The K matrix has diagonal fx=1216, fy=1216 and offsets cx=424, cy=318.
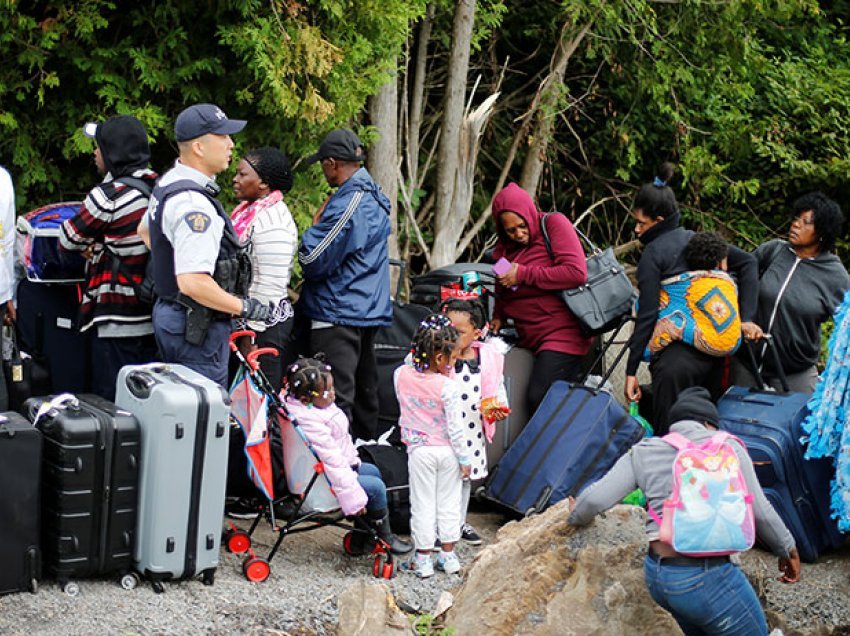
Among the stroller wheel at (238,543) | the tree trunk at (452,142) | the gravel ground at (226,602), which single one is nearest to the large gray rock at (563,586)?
the gravel ground at (226,602)

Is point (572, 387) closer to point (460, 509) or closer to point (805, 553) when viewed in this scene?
point (460, 509)

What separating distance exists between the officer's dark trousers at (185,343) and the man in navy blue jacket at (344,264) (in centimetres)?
89

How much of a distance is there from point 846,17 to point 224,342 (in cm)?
879

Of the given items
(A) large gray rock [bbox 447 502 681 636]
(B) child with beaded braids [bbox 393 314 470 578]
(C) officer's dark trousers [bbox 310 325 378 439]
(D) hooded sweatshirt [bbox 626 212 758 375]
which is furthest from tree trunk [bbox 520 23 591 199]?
(A) large gray rock [bbox 447 502 681 636]

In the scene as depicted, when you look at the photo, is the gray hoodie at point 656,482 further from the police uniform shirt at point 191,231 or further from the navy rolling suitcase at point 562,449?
the police uniform shirt at point 191,231

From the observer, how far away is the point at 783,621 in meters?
5.54

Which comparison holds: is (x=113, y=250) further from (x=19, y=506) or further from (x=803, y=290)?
(x=803, y=290)

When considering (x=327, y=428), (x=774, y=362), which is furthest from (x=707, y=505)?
(x=774, y=362)

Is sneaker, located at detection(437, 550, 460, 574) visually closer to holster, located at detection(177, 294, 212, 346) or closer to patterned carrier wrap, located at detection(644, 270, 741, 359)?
holster, located at detection(177, 294, 212, 346)

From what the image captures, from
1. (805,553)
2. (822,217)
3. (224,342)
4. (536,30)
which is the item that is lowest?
(805,553)

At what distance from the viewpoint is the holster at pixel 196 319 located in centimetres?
536

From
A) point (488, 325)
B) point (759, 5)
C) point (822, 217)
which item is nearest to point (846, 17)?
point (759, 5)

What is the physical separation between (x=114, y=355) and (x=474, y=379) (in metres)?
1.81

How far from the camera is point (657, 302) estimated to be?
263 inches
